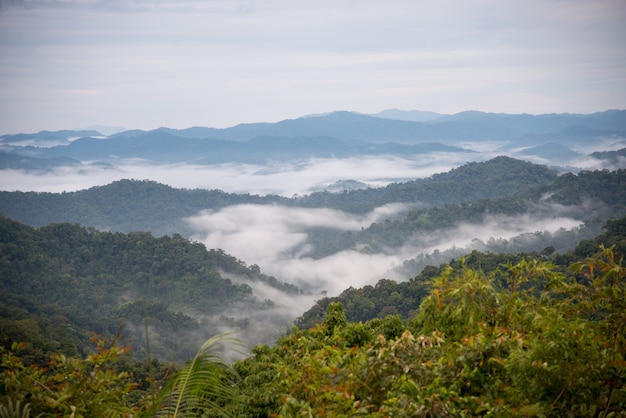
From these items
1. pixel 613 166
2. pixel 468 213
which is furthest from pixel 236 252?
pixel 613 166

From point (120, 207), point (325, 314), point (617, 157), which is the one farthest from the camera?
point (617, 157)

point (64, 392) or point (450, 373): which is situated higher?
point (64, 392)

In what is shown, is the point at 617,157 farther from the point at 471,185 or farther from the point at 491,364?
the point at 491,364

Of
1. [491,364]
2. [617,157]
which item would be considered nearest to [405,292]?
[491,364]

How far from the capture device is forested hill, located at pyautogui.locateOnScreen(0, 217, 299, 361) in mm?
49188

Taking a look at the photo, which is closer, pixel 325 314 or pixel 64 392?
pixel 64 392

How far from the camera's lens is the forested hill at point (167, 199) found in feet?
405

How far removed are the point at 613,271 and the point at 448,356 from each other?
1.45 m

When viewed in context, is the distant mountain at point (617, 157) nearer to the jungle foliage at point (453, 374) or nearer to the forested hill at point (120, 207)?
the forested hill at point (120, 207)

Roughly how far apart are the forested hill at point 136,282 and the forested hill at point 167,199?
6504cm

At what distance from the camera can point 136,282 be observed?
61.2 meters

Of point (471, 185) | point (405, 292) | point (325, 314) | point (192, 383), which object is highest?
point (192, 383)

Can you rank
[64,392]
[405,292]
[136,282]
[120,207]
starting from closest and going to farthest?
1. [64,392]
2. [405,292]
3. [136,282]
4. [120,207]

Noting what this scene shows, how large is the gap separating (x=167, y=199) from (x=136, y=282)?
79.4 meters
